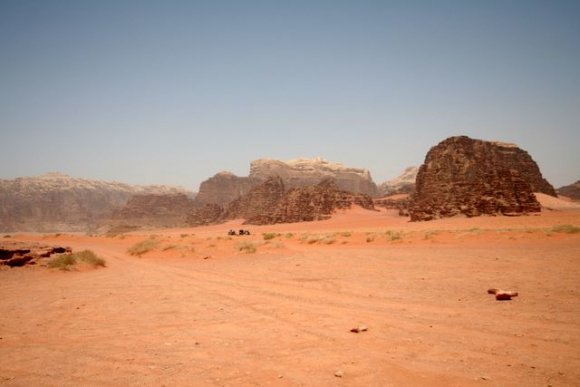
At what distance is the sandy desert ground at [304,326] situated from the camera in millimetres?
4180

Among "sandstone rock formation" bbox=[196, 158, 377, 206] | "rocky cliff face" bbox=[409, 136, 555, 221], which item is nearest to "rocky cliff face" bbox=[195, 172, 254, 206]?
"sandstone rock formation" bbox=[196, 158, 377, 206]

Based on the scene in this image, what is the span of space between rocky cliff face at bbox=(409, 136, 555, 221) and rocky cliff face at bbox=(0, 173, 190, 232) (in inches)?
3564

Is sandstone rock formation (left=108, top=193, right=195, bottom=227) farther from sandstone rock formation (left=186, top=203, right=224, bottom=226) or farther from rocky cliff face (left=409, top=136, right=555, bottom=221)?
rocky cliff face (left=409, top=136, right=555, bottom=221)

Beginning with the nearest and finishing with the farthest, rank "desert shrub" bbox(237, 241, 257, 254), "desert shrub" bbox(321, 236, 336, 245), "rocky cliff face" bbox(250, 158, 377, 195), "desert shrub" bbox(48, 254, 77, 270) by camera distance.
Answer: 1. "desert shrub" bbox(48, 254, 77, 270)
2. "desert shrub" bbox(237, 241, 257, 254)
3. "desert shrub" bbox(321, 236, 336, 245)
4. "rocky cliff face" bbox(250, 158, 377, 195)

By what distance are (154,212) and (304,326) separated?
10761 cm

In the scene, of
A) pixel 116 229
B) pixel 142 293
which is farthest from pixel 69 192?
pixel 142 293

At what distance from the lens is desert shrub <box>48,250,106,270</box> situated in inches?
561

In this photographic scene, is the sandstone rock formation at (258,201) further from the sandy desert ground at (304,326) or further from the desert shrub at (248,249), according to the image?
the sandy desert ground at (304,326)

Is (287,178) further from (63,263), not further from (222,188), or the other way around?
(63,263)

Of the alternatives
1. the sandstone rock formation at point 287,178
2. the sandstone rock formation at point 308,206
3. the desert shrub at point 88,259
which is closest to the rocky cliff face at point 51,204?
the sandstone rock formation at point 287,178

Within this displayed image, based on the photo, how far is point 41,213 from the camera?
11725 cm

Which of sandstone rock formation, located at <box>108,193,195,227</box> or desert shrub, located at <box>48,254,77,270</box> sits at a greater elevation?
sandstone rock formation, located at <box>108,193,195,227</box>

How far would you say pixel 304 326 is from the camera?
612cm

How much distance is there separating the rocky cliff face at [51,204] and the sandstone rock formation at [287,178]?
113 feet
